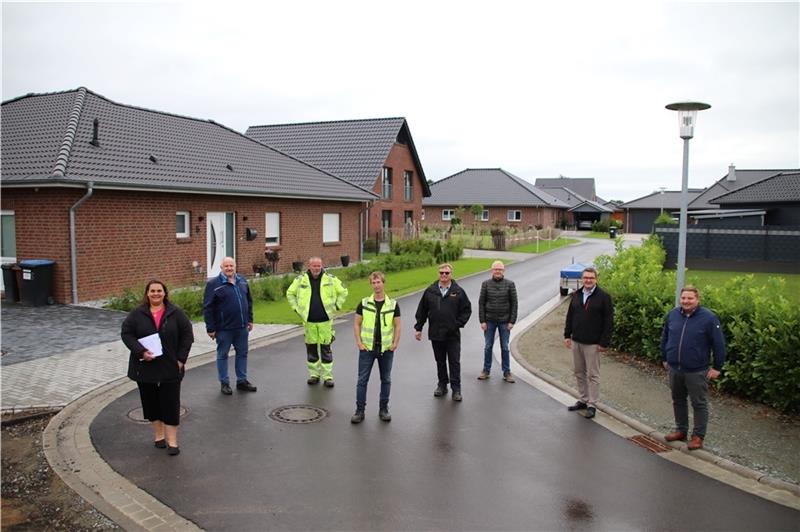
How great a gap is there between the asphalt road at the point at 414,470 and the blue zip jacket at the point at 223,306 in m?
0.93

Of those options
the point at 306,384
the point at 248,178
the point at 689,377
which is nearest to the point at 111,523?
the point at 306,384

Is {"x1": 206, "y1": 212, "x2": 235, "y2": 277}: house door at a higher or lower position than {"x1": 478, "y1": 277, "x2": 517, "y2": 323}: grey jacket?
higher

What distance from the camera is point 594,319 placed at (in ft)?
26.9

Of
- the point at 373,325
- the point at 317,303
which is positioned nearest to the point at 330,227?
the point at 317,303

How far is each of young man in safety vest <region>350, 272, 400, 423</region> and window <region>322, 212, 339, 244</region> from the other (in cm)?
1861

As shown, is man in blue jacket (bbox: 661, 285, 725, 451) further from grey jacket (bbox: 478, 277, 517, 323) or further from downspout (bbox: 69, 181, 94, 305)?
downspout (bbox: 69, 181, 94, 305)

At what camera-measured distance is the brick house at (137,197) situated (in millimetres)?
15648

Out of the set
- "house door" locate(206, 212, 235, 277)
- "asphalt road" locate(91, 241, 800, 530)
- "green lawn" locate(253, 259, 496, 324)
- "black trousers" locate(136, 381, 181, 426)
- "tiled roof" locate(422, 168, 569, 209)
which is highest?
"tiled roof" locate(422, 168, 569, 209)

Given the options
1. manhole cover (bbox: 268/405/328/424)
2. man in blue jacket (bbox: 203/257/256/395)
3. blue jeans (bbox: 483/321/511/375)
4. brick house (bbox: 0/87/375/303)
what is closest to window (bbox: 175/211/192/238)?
brick house (bbox: 0/87/375/303)

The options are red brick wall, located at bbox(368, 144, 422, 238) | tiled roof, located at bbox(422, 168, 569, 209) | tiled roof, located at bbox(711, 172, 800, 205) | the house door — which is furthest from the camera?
tiled roof, located at bbox(422, 168, 569, 209)

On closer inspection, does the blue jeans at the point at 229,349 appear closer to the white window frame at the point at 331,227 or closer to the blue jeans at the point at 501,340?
the blue jeans at the point at 501,340

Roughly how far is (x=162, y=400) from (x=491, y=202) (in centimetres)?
5777

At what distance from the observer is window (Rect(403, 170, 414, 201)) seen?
4105 cm

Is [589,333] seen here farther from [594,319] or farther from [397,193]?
[397,193]
